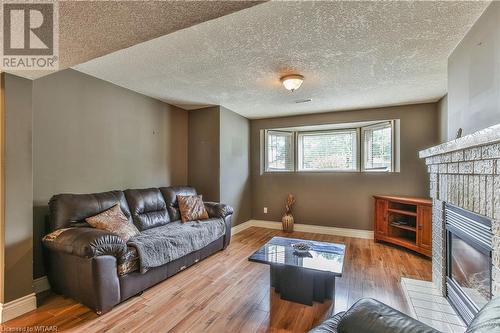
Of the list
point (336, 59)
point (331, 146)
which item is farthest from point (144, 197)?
point (331, 146)

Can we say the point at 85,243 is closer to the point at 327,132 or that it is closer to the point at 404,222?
the point at 404,222

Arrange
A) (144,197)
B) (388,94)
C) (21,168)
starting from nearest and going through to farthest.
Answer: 1. (21,168)
2. (144,197)
3. (388,94)

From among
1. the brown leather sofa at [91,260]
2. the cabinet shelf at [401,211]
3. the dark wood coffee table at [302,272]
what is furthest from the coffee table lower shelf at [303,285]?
the cabinet shelf at [401,211]

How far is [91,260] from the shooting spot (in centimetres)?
194

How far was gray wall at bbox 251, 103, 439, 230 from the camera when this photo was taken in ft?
13.3

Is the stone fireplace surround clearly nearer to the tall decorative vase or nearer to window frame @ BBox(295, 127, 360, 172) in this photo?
window frame @ BBox(295, 127, 360, 172)

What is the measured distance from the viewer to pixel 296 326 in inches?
74.9

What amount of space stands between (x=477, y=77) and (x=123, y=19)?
2.46 meters

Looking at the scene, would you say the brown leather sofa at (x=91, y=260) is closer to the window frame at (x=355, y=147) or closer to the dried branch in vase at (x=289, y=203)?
the dried branch in vase at (x=289, y=203)

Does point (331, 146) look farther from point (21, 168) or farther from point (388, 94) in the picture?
point (21, 168)

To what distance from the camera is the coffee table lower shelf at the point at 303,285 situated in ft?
7.15

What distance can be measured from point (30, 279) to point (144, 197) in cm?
135

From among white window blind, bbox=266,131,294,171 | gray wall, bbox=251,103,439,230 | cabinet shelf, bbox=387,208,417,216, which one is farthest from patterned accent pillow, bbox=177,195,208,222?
cabinet shelf, bbox=387,208,417,216

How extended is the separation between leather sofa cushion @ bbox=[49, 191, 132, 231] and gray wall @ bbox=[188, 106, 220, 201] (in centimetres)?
180
